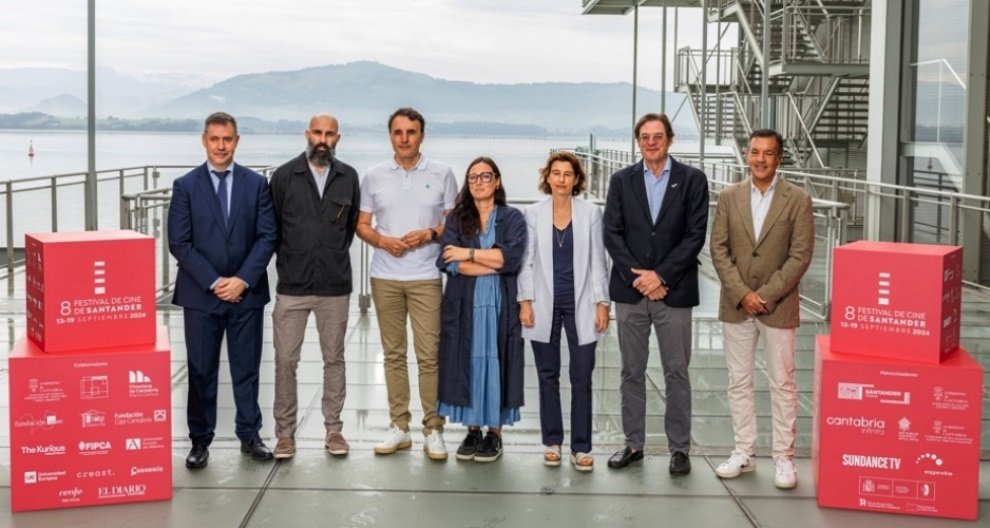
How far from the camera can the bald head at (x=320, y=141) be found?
559 cm

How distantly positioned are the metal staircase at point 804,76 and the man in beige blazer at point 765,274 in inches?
607

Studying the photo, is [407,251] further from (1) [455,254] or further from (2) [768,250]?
(2) [768,250]

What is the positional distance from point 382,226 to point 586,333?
3.71 feet

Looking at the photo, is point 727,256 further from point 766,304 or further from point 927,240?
→ point 927,240

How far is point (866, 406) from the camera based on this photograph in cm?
499

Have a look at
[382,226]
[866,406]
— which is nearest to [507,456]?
[382,226]

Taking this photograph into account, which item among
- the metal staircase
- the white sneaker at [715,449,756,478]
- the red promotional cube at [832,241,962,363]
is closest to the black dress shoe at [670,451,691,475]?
the white sneaker at [715,449,756,478]

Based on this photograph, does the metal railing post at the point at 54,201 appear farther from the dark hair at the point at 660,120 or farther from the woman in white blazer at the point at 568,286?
the dark hair at the point at 660,120

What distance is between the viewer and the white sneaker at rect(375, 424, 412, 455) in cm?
576

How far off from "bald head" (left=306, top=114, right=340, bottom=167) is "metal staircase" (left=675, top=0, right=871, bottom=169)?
15.6m

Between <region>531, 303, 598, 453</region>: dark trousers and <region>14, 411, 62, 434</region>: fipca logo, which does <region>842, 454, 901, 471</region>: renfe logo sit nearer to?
<region>531, 303, 598, 453</region>: dark trousers

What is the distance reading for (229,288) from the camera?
17.8ft

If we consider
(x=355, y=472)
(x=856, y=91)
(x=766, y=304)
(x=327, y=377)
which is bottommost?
(x=355, y=472)

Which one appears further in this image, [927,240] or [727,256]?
[927,240]
